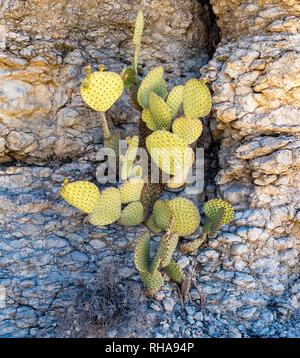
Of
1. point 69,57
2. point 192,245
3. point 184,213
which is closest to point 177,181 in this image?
point 184,213

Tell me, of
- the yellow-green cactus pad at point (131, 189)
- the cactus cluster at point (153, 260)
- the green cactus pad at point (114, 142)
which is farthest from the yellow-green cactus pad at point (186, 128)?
the cactus cluster at point (153, 260)

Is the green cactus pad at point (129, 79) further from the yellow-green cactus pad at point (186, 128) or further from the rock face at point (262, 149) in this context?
the rock face at point (262, 149)

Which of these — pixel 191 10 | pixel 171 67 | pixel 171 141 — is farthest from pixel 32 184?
pixel 191 10

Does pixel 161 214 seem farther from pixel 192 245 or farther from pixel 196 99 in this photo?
pixel 196 99

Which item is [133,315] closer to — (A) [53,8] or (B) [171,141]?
(B) [171,141]

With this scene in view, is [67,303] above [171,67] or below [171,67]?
below

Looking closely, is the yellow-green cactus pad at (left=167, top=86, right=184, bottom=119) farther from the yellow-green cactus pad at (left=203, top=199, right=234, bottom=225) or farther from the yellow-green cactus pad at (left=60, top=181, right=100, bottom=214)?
the yellow-green cactus pad at (left=60, top=181, right=100, bottom=214)
